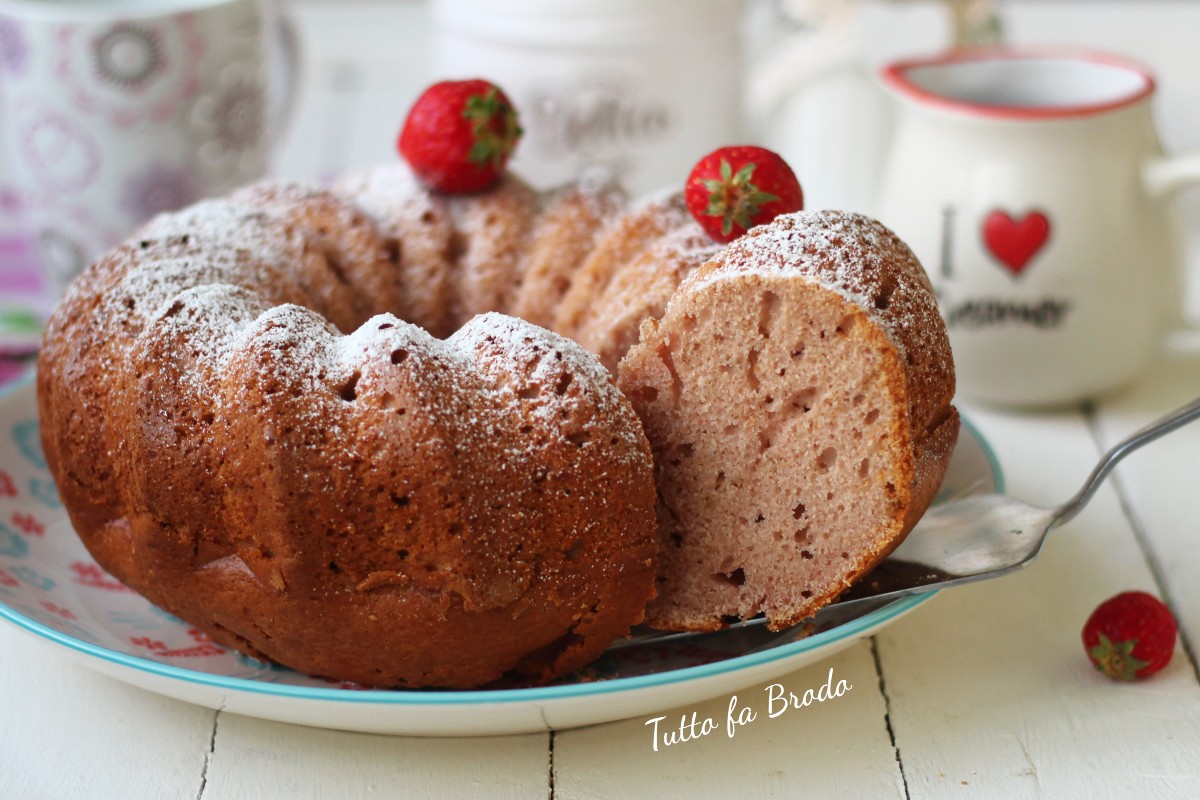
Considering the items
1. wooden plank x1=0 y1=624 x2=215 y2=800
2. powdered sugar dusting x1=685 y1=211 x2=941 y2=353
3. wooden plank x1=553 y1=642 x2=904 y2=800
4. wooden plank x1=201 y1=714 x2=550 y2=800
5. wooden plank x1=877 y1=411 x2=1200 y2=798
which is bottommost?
wooden plank x1=0 y1=624 x2=215 y2=800

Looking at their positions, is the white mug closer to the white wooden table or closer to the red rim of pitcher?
the red rim of pitcher

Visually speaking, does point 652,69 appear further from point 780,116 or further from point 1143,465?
point 1143,465

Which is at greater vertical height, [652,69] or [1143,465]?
[652,69]

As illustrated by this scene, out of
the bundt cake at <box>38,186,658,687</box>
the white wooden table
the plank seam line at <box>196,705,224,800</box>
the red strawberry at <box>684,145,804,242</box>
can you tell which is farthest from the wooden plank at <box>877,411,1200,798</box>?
the plank seam line at <box>196,705,224,800</box>

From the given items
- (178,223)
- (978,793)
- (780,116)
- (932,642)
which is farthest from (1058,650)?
(780,116)

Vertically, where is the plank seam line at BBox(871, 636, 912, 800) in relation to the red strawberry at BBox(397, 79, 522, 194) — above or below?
below
